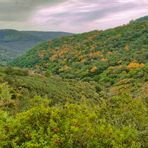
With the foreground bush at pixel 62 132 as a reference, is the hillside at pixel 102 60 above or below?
below

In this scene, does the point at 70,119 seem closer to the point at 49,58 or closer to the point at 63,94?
the point at 63,94

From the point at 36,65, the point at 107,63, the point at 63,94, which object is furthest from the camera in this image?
the point at 36,65

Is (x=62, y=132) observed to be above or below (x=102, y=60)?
above

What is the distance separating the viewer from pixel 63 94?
8312cm

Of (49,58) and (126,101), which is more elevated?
(126,101)

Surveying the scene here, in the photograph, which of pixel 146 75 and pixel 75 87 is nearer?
pixel 75 87

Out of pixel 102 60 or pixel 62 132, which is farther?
pixel 102 60

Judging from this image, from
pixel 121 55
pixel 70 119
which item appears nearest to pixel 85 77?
pixel 121 55

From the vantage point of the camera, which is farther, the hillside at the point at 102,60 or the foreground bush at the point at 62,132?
the hillside at the point at 102,60

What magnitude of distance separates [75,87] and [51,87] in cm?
1160

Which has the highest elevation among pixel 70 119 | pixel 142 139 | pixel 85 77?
pixel 70 119

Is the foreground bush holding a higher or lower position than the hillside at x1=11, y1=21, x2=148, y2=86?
higher

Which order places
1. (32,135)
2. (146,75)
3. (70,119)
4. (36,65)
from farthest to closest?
(36,65)
(146,75)
(70,119)
(32,135)

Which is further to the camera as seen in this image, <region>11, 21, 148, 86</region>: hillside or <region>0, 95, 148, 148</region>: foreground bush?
<region>11, 21, 148, 86</region>: hillside
